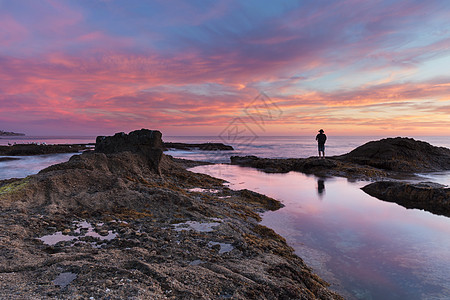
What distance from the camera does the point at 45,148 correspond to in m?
33.2

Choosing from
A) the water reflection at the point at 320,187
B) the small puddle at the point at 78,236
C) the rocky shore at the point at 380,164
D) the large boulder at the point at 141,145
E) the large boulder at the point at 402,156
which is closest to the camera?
the small puddle at the point at 78,236

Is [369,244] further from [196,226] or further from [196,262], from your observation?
[196,262]

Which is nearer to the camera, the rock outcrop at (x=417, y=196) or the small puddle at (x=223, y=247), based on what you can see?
the small puddle at (x=223, y=247)

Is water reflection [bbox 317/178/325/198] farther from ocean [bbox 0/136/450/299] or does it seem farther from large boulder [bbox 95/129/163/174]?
large boulder [bbox 95/129/163/174]

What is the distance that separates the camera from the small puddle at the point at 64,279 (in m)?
2.73

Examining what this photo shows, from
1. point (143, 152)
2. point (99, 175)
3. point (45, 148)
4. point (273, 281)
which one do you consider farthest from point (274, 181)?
point (45, 148)

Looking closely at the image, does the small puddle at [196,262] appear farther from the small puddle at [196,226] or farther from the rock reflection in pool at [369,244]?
the rock reflection in pool at [369,244]

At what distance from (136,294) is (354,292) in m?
3.74

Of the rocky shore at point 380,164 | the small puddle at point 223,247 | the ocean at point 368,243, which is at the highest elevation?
the rocky shore at point 380,164

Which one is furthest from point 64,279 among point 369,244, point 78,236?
point 369,244

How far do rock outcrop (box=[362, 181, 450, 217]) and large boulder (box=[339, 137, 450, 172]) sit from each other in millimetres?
9574

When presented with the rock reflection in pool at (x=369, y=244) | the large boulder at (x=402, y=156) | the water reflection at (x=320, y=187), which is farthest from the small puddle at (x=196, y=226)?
the large boulder at (x=402, y=156)

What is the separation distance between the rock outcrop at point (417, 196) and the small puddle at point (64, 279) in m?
11.2

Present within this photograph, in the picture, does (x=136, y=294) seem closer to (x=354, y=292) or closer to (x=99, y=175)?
(x=354, y=292)
